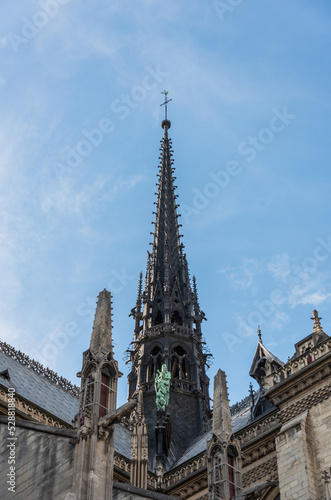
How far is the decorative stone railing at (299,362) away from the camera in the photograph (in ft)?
74.4

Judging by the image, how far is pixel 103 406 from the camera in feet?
46.1

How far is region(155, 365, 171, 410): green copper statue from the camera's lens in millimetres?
37441

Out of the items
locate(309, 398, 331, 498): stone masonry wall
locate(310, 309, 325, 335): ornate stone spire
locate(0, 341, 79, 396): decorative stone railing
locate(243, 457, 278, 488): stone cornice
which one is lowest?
locate(309, 398, 331, 498): stone masonry wall

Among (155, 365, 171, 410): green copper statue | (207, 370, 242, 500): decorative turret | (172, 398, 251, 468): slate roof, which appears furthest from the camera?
(155, 365, 171, 410): green copper statue

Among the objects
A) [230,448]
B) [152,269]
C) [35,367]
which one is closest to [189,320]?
[152,269]

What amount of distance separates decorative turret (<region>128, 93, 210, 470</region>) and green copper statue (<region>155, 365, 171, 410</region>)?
1.32 ft

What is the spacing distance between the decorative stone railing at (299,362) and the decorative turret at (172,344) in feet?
39.5

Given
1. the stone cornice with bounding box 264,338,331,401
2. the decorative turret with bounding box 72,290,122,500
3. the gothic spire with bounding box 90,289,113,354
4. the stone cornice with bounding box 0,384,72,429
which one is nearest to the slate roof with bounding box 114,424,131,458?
the stone cornice with bounding box 0,384,72,429

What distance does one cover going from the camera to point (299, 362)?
76.6 feet

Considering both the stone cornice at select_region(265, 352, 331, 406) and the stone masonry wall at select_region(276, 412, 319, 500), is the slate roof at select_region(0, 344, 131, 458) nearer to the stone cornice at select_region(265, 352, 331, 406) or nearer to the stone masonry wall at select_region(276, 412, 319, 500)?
the stone cornice at select_region(265, 352, 331, 406)

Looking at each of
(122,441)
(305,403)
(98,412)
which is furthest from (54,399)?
(98,412)

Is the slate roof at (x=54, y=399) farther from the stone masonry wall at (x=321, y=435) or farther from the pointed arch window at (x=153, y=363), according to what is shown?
the stone masonry wall at (x=321, y=435)

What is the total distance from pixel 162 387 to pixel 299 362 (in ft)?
51.9

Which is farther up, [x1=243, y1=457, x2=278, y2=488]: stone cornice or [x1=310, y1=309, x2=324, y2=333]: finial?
[x1=310, y1=309, x2=324, y2=333]: finial
